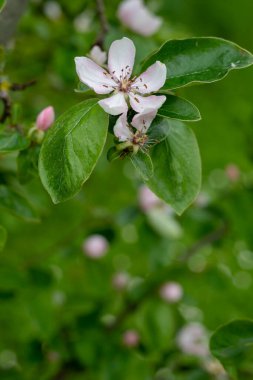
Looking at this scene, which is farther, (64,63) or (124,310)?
(124,310)

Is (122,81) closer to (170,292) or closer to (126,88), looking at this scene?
(126,88)

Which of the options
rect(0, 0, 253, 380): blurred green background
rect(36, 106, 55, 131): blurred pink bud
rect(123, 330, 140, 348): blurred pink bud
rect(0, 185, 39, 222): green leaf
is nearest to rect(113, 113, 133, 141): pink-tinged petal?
rect(36, 106, 55, 131): blurred pink bud

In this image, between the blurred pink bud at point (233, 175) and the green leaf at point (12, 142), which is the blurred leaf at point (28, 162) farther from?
the blurred pink bud at point (233, 175)

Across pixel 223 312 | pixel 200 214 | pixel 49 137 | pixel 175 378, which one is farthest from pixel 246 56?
pixel 223 312

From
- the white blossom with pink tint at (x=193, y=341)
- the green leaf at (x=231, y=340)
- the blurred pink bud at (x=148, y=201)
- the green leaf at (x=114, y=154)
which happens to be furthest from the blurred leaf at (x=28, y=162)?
the white blossom with pink tint at (x=193, y=341)

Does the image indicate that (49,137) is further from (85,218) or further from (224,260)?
(224,260)

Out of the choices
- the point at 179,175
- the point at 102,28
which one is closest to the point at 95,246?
the point at 102,28
